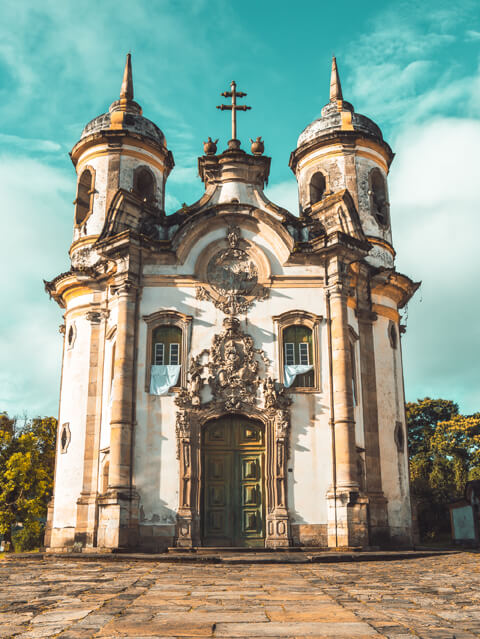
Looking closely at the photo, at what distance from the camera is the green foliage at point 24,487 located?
29969 millimetres

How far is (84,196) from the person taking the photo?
27062 millimetres

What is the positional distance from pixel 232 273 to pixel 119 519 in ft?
26.5

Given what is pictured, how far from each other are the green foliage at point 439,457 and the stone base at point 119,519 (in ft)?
69.1

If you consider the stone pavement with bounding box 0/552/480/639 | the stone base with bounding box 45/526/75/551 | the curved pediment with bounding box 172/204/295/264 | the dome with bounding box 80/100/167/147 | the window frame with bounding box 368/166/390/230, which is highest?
the dome with bounding box 80/100/167/147

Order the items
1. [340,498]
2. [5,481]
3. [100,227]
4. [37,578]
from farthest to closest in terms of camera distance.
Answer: [5,481] → [100,227] → [340,498] → [37,578]

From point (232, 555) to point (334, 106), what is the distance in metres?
19.2

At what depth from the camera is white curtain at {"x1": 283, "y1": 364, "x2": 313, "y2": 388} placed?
20.4 metres

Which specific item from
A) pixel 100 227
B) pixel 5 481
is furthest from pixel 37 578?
pixel 5 481

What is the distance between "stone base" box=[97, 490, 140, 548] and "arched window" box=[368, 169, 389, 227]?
14221 mm

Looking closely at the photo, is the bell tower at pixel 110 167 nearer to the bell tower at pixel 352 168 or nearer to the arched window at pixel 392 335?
the bell tower at pixel 352 168

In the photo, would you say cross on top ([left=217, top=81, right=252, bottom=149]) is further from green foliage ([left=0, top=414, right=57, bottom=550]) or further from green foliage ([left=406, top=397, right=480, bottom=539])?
green foliage ([left=406, top=397, right=480, bottom=539])

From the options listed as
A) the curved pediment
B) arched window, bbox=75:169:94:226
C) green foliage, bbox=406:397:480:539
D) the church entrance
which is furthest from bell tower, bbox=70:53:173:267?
green foliage, bbox=406:397:480:539

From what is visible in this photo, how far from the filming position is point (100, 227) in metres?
25.6

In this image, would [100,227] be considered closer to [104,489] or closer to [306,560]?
[104,489]
